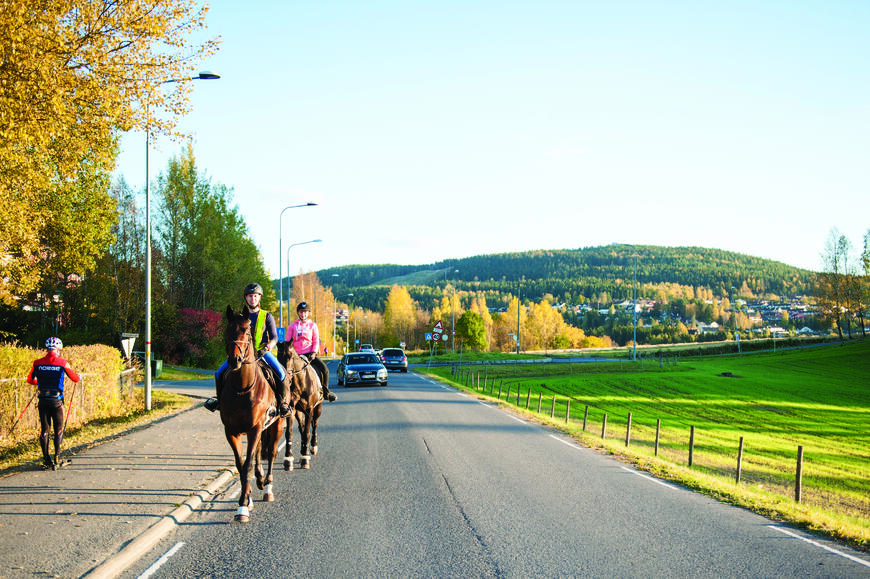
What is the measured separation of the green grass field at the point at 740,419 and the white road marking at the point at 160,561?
7.03 meters

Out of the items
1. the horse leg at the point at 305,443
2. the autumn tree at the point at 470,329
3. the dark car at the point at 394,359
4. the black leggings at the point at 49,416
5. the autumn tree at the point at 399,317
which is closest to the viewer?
the black leggings at the point at 49,416

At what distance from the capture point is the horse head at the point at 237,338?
739 cm

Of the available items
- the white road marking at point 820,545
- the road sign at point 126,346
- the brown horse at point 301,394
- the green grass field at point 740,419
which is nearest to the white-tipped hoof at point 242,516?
the brown horse at point 301,394

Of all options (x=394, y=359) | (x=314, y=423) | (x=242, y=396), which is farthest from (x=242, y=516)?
(x=394, y=359)

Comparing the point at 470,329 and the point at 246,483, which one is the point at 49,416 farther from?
the point at 470,329

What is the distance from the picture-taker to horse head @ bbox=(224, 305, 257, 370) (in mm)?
7391

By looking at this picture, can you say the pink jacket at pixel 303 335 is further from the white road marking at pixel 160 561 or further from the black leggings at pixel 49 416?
the white road marking at pixel 160 561

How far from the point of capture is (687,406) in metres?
41.4

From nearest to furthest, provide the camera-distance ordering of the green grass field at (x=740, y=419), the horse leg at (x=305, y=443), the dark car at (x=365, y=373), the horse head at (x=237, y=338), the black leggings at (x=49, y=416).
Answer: the horse head at (x=237, y=338), the black leggings at (x=49, y=416), the horse leg at (x=305, y=443), the green grass field at (x=740, y=419), the dark car at (x=365, y=373)

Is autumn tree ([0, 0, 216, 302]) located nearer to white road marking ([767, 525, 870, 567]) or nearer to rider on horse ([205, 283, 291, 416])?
rider on horse ([205, 283, 291, 416])

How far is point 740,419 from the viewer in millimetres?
37312

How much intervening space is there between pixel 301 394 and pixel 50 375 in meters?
3.79

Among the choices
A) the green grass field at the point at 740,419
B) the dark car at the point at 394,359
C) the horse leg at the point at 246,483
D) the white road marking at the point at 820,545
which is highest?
the horse leg at the point at 246,483

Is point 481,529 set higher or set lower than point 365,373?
higher
